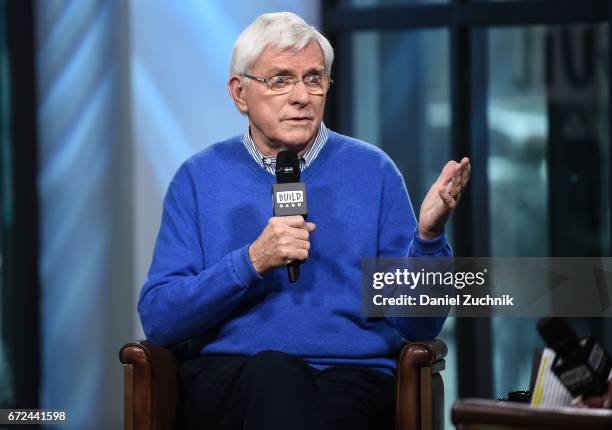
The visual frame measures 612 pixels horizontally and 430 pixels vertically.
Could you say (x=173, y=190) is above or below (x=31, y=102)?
below

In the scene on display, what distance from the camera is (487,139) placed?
4945 millimetres

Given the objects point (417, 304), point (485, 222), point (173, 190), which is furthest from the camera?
point (485, 222)

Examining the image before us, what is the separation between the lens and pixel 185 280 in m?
2.65

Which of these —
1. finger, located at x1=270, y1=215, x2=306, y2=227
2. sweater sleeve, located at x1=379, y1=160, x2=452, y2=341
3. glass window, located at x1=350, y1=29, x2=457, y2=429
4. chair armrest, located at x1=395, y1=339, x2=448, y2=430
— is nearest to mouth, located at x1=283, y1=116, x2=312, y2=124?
sweater sleeve, located at x1=379, y1=160, x2=452, y2=341

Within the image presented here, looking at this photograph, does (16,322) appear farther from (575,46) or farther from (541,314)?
(575,46)

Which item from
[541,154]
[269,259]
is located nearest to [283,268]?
[269,259]

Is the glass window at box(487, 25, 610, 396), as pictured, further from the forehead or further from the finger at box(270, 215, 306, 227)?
the finger at box(270, 215, 306, 227)

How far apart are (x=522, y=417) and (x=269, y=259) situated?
79 centimetres

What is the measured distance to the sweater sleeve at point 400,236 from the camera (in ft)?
8.77

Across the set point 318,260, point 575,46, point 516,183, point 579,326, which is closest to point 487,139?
point 516,183

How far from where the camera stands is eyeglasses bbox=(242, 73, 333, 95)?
2.72 m

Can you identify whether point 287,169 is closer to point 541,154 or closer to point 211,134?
point 211,134

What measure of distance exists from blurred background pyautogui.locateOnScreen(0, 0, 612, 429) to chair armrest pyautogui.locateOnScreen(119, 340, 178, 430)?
1856 millimetres

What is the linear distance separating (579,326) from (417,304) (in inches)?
96.0
